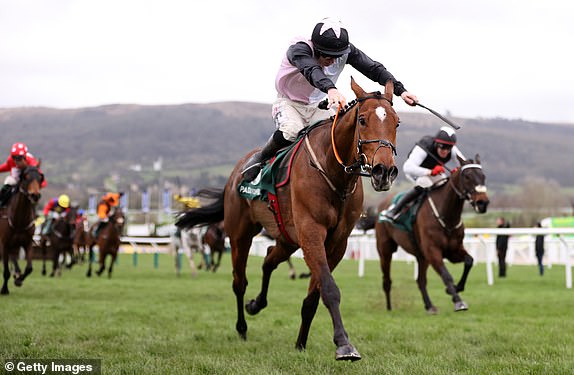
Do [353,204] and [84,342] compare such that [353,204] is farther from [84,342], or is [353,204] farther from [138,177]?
[138,177]

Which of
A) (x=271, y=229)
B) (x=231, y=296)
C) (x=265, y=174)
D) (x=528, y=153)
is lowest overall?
(x=231, y=296)

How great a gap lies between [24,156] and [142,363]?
7620 millimetres

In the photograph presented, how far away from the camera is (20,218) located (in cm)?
1230

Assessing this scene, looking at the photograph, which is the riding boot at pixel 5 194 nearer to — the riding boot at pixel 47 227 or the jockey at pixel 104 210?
the jockey at pixel 104 210

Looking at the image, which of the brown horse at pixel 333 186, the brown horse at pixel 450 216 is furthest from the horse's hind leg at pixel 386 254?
the brown horse at pixel 333 186

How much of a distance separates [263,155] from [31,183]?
650 cm

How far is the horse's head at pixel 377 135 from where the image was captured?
4.62 m

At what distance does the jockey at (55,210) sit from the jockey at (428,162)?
38.3 feet

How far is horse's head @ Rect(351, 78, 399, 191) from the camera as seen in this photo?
4.62m

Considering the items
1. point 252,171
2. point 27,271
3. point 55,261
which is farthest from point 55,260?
point 252,171

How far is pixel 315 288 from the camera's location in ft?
19.2

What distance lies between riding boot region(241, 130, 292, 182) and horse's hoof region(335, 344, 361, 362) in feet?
7.49

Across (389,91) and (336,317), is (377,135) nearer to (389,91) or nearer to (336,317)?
(389,91)

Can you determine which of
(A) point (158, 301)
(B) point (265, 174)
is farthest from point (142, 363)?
(A) point (158, 301)
